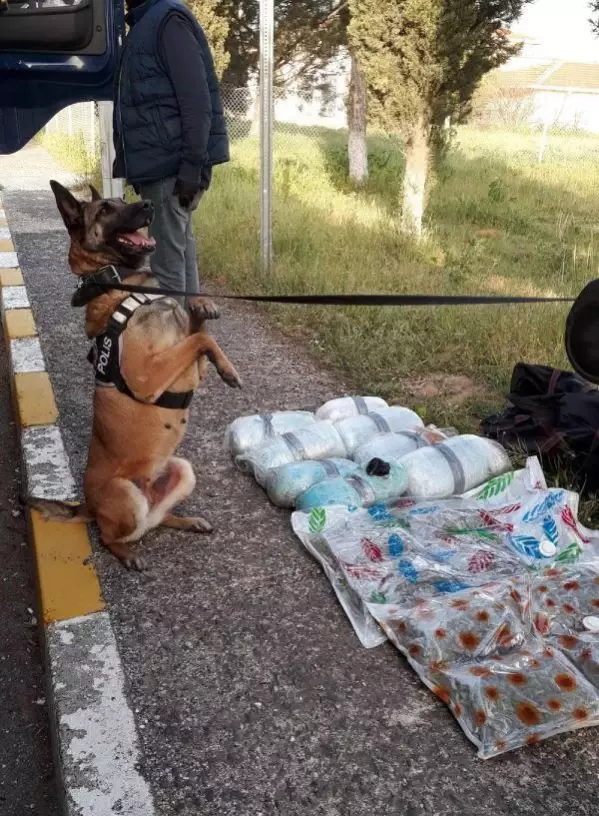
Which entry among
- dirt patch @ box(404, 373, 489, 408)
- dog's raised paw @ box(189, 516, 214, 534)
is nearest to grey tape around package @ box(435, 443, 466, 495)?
dirt patch @ box(404, 373, 489, 408)

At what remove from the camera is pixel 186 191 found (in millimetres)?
4598

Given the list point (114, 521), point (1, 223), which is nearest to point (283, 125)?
point (1, 223)

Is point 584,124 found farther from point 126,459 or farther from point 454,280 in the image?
point 126,459

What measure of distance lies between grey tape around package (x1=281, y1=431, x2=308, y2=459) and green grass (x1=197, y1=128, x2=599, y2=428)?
108cm

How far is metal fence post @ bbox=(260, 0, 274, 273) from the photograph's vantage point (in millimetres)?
6559

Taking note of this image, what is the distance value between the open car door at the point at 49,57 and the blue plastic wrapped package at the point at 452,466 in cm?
238

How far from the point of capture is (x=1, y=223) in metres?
9.16

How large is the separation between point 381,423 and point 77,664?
216cm

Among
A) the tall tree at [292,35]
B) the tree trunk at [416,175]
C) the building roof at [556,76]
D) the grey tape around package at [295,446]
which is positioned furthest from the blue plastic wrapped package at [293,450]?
the building roof at [556,76]

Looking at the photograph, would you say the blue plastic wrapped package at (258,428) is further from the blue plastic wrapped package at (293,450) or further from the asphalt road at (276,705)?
the asphalt road at (276,705)

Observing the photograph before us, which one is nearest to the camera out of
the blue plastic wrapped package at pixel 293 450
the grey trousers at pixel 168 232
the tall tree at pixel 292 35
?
the blue plastic wrapped package at pixel 293 450

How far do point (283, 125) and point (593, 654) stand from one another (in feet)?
63.3

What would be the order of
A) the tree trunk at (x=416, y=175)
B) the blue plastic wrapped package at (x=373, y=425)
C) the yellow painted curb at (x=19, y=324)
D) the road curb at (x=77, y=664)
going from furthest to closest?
1. the tree trunk at (x=416, y=175)
2. the yellow painted curb at (x=19, y=324)
3. the blue plastic wrapped package at (x=373, y=425)
4. the road curb at (x=77, y=664)

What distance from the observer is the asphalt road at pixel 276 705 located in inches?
82.1
